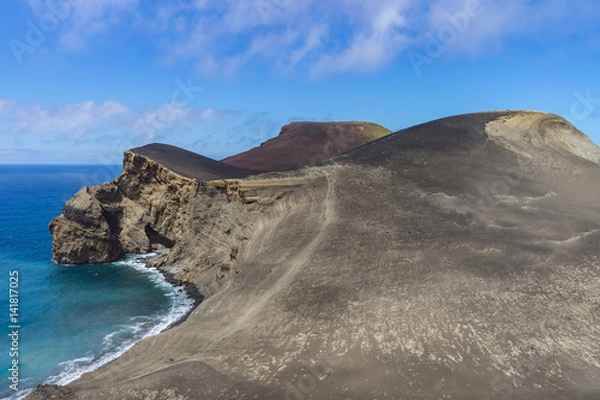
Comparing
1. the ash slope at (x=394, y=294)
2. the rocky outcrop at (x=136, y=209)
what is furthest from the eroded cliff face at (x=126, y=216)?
the ash slope at (x=394, y=294)

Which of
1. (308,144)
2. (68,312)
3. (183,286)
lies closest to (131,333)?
(68,312)

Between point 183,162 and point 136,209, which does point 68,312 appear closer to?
point 136,209

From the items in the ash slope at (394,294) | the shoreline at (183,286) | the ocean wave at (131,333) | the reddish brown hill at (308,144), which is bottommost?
the ocean wave at (131,333)

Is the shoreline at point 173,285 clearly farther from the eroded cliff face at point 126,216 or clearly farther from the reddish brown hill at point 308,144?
the reddish brown hill at point 308,144

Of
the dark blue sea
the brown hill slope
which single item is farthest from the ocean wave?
the brown hill slope

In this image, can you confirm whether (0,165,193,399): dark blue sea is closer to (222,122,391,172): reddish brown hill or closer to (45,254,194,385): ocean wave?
(45,254,194,385): ocean wave
